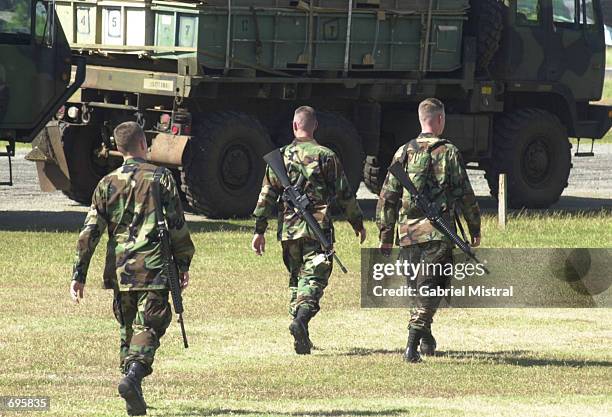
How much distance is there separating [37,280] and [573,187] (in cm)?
1391

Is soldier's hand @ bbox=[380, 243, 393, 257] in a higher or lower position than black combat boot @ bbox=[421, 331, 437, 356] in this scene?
higher

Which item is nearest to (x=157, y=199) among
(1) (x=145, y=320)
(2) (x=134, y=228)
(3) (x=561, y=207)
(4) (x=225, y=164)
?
(2) (x=134, y=228)

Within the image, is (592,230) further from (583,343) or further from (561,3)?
(583,343)

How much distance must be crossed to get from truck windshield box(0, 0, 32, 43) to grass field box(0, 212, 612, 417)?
3295mm

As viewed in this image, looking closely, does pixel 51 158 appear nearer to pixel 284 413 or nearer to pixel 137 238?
pixel 137 238

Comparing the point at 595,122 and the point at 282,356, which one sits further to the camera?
the point at 595,122

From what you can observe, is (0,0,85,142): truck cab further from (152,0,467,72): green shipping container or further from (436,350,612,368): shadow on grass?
(436,350,612,368): shadow on grass

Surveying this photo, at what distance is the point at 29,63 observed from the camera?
1970 centimetres

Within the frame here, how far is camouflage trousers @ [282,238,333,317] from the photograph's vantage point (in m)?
11.8

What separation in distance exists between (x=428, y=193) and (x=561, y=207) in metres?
13.2

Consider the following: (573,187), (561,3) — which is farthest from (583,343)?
(573,187)

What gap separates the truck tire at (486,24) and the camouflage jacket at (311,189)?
11.4m

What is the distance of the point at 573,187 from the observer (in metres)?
27.9

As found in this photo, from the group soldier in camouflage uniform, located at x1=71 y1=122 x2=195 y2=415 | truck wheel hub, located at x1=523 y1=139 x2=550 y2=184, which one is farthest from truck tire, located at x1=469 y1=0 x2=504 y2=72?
soldier in camouflage uniform, located at x1=71 y1=122 x2=195 y2=415
